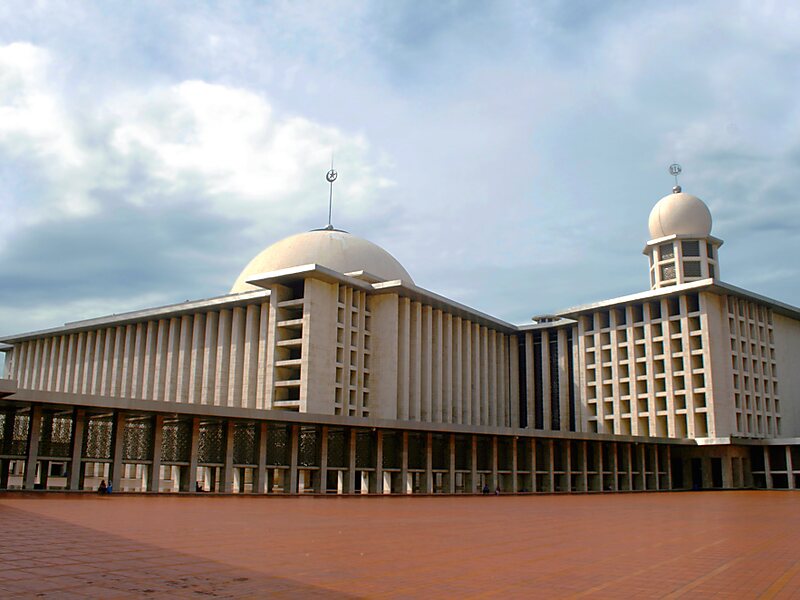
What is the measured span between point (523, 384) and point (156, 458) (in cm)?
4215

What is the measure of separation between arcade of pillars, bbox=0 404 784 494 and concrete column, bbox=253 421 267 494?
0.17 ft

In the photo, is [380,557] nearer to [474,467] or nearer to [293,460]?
[293,460]

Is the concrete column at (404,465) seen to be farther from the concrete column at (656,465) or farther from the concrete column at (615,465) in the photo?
the concrete column at (656,465)

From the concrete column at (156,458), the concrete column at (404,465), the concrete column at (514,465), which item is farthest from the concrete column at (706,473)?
the concrete column at (156,458)

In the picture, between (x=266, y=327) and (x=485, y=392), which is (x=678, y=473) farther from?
(x=266, y=327)

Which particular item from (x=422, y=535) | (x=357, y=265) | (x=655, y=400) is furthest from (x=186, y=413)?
(x=655, y=400)

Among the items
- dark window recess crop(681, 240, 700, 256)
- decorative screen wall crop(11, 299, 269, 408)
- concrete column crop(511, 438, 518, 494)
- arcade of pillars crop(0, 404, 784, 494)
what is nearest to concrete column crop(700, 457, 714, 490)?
arcade of pillars crop(0, 404, 784, 494)

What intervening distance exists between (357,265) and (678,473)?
3000 centimetres

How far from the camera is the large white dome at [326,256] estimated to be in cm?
5909

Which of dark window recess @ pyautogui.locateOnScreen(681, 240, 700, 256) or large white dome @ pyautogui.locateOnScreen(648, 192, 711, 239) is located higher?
large white dome @ pyautogui.locateOnScreen(648, 192, 711, 239)

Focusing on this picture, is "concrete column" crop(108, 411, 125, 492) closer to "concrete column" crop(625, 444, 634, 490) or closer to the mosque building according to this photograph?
the mosque building

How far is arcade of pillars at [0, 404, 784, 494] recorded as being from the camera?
108 feet

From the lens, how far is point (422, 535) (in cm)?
1464

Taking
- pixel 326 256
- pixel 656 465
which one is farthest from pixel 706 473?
pixel 326 256
